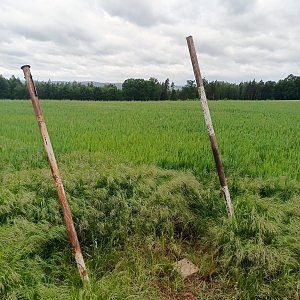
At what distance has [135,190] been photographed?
4.14m

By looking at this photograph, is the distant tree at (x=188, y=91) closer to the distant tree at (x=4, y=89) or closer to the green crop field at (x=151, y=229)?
the distant tree at (x=4, y=89)

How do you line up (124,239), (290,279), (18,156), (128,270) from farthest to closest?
(18,156), (124,239), (128,270), (290,279)

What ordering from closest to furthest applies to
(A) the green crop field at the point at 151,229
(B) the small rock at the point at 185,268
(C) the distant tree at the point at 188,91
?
(A) the green crop field at the point at 151,229, (B) the small rock at the point at 185,268, (C) the distant tree at the point at 188,91

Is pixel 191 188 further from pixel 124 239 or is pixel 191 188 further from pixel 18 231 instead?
pixel 18 231

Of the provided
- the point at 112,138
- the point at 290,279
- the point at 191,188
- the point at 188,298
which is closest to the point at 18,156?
the point at 112,138

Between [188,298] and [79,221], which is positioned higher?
[79,221]

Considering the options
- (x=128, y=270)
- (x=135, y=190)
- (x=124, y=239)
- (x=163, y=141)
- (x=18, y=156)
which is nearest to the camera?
(x=128, y=270)

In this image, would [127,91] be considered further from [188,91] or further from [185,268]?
[185,268]

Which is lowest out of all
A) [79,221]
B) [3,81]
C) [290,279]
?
[290,279]

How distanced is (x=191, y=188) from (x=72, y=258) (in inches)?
83.6

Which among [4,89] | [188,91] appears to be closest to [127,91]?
[188,91]

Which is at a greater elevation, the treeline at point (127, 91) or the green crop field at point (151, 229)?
the treeline at point (127, 91)

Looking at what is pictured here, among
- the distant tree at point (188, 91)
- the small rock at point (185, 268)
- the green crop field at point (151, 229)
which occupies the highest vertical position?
the distant tree at point (188, 91)

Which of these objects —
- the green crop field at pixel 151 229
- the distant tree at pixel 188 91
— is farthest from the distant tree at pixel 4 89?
the green crop field at pixel 151 229
